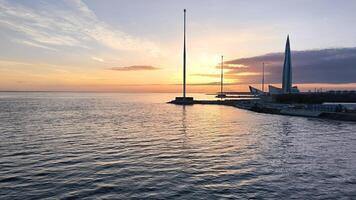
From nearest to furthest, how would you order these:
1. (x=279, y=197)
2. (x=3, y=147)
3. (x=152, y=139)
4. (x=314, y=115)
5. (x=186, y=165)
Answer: (x=279, y=197) < (x=186, y=165) < (x=3, y=147) < (x=152, y=139) < (x=314, y=115)

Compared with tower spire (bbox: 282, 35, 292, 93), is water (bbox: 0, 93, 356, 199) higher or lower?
lower

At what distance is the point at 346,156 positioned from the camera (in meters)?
24.4

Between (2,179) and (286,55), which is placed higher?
(286,55)

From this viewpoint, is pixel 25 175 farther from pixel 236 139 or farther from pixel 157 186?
pixel 236 139

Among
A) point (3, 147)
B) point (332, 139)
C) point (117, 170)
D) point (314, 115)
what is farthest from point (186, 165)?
point (314, 115)

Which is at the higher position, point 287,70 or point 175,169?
point 287,70

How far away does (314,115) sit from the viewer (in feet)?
219

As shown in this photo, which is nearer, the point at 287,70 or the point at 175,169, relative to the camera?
the point at 175,169

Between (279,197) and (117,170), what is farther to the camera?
(117,170)

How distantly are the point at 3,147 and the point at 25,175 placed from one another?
1178 cm

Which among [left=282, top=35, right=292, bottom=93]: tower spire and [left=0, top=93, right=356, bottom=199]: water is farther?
[left=282, top=35, right=292, bottom=93]: tower spire

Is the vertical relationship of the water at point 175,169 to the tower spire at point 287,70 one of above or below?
below

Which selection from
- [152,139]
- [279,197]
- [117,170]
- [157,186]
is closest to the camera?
[279,197]

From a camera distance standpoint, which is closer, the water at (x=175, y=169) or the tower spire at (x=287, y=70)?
the water at (x=175, y=169)
